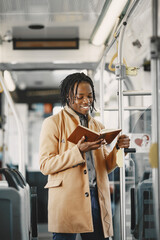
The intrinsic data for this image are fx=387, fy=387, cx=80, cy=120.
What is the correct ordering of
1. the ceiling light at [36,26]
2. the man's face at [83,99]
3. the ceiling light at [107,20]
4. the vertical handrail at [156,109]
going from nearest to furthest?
1. the vertical handrail at [156,109]
2. the man's face at [83,99]
3. the ceiling light at [107,20]
4. the ceiling light at [36,26]

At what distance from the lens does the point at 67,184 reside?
2.28 meters

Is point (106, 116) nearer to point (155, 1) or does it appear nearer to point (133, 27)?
point (133, 27)

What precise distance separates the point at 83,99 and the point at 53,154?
0.38 meters

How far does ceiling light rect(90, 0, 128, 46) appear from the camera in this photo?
3.21m

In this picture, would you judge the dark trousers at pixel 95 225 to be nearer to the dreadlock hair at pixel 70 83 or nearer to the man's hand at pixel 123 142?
the man's hand at pixel 123 142

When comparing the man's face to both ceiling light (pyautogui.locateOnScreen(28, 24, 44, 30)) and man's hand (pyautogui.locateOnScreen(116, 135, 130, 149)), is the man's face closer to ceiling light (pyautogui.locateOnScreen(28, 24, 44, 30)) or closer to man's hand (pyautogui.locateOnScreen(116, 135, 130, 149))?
man's hand (pyautogui.locateOnScreen(116, 135, 130, 149))

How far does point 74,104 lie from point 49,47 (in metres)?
2.99

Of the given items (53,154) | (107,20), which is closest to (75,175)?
(53,154)

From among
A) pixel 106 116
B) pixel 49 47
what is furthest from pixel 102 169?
pixel 49 47

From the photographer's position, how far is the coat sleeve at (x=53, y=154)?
221cm

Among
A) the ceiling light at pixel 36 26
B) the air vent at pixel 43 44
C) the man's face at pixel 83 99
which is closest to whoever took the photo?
the man's face at pixel 83 99

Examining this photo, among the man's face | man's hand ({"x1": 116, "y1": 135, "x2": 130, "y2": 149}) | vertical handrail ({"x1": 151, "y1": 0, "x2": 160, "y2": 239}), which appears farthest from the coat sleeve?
vertical handrail ({"x1": 151, "y1": 0, "x2": 160, "y2": 239})

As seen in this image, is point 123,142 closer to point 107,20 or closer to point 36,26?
point 107,20

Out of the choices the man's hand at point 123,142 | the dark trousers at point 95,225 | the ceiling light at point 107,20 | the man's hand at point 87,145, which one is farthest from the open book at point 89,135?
the ceiling light at point 107,20
